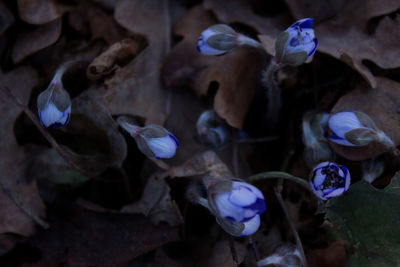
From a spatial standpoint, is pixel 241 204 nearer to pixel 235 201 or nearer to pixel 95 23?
pixel 235 201

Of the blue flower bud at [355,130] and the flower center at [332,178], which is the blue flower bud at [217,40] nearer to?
the blue flower bud at [355,130]

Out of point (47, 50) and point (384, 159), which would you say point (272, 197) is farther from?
point (47, 50)

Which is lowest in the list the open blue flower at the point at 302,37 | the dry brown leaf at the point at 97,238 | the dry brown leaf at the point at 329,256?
the dry brown leaf at the point at 329,256

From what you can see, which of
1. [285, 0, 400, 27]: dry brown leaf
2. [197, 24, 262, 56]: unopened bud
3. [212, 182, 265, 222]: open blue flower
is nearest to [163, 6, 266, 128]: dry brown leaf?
[197, 24, 262, 56]: unopened bud

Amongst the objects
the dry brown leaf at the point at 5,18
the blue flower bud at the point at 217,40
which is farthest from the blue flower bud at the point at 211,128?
the dry brown leaf at the point at 5,18

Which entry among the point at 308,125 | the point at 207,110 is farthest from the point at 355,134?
the point at 207,110

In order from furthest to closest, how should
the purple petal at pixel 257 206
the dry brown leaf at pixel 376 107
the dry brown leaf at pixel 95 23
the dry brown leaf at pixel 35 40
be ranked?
the dry brown leaf at pixel 95 23 → the dry brown leaf at pixel 35 40 → the dry brown leaf at pixel 376 107 → the purple petal at pixel 257 206

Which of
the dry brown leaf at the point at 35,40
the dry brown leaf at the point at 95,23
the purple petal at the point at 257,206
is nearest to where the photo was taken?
the purple petal at the point at 257,206
